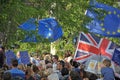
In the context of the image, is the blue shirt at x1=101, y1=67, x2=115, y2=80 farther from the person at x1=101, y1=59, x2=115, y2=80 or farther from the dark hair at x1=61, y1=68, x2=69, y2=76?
the dark hair at x1=61, y1=68, x2=69, y2=76

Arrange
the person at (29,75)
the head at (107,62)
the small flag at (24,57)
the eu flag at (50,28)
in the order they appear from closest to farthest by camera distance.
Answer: the person at (29,75), the head at (107,62), the small flag at (24,57), the eu flag at (50,28)

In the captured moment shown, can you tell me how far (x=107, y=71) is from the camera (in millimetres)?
13281

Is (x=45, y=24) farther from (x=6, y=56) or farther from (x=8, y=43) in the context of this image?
(x=8, y=43)

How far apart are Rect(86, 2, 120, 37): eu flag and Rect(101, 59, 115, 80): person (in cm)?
545

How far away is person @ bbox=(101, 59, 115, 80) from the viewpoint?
1320 cm

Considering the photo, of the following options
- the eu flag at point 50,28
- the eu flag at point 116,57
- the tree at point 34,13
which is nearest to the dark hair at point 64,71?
the tree at point 34,13

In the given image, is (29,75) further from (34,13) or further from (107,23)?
(107,23)

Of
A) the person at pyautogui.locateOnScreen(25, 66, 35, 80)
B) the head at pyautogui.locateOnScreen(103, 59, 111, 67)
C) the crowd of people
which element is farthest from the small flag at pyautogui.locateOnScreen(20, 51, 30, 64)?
the head at pyautogui.locateOnScreen(103, 59, 111, 67)

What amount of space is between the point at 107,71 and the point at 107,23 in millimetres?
6675

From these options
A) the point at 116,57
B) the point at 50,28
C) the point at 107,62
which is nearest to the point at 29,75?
the point at 107,62

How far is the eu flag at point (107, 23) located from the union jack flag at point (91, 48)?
3903 mm

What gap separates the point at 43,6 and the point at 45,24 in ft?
6.82

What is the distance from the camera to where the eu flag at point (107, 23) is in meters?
19.1

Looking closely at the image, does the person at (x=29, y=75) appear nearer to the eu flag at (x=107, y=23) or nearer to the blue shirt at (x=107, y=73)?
the blue shirt at (x=107, y=73)
